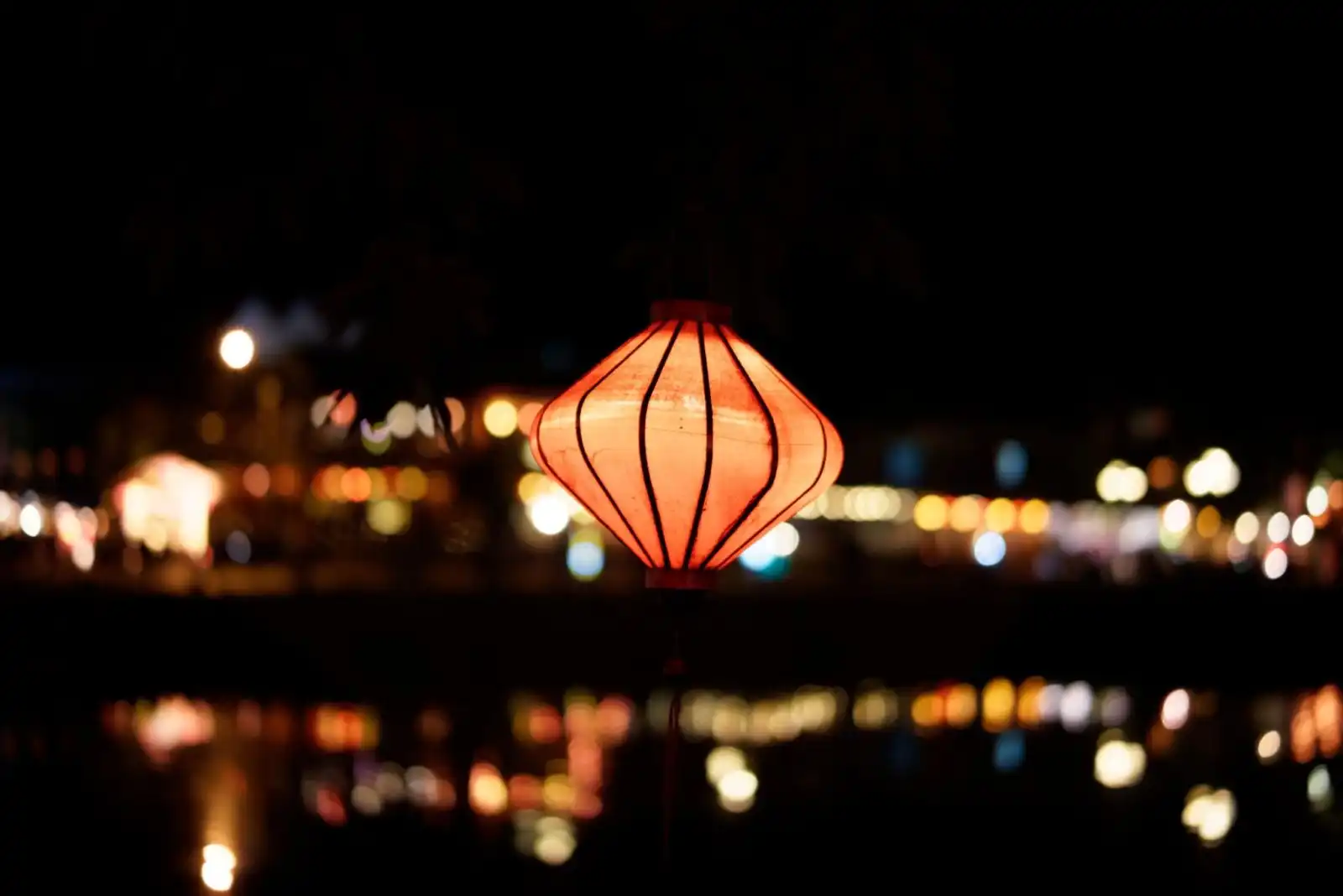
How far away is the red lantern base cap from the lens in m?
2.96

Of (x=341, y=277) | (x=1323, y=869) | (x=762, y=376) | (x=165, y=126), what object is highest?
(x=165, y=126)

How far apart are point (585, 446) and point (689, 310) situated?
41 centimetres

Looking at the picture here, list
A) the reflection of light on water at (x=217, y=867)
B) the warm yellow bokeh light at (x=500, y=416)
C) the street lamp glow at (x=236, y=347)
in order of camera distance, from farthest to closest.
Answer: the warm yellow bokeh light at (x=500, y=416) → the street lamp glow at (x=236, y=347) → the reflection of light on water at (x=217, y=867)

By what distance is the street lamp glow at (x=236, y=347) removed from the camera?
9195 millimetres

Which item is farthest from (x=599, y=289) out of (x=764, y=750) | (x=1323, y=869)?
(x=764, y=750)

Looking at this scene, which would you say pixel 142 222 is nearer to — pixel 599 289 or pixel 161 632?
pixel 599 289

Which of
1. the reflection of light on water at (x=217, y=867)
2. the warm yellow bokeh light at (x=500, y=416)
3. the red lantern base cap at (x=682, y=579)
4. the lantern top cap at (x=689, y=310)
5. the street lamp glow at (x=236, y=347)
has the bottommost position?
the reflection of light on water at (x=217, y=867)

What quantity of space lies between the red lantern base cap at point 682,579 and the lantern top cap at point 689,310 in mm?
583

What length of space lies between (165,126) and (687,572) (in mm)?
2445

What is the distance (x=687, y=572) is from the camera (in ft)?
9.74

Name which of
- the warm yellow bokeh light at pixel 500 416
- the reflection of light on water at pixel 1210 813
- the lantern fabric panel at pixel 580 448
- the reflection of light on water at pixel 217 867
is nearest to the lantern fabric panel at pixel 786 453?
the lantern fabric panel at pixel 580 448

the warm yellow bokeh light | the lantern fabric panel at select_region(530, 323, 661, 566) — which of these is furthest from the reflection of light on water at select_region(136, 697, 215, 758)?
the lantern fabric panel at select_region(530, 323, 661, 566)

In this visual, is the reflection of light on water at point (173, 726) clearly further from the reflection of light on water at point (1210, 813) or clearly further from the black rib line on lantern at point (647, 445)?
the black rib line on lantern at point (647, 445)

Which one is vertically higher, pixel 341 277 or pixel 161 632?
pixel 341 277
